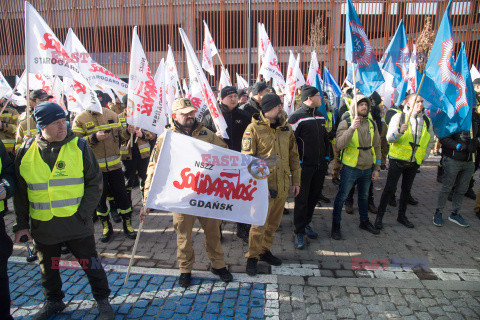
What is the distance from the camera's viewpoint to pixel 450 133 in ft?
16.0

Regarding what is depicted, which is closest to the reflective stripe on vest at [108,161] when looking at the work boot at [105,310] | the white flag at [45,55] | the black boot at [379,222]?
the white flag at [45,55]

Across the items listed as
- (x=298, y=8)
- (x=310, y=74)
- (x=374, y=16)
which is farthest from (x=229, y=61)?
(x=310, y=74)

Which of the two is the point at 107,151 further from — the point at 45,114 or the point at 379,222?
the point at 379,222

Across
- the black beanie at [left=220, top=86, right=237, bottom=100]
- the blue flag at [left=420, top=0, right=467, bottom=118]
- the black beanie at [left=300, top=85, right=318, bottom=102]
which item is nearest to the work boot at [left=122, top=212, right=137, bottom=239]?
the black beanie at [left=220, top=86, right=237, bottom=100]

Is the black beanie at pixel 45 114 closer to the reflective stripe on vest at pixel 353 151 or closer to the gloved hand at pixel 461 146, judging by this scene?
the reflective stripe on vest at pixel 353 151

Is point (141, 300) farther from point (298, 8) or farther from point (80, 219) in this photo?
point (298, 8)

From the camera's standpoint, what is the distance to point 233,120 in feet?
15.9

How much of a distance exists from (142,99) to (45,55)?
1328 mm

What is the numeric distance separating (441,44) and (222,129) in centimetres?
329

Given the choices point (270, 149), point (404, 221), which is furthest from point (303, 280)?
point (404, 221)

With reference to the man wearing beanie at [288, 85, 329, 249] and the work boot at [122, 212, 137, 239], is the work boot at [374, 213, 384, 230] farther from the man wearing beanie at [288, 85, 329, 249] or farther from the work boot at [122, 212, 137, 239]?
the work boot at [122, 212, 137, 239]

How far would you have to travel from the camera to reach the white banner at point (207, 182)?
3.17 m

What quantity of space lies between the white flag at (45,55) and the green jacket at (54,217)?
Result: 163 centimetres

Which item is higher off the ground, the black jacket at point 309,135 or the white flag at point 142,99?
the white flag at point 142,99
